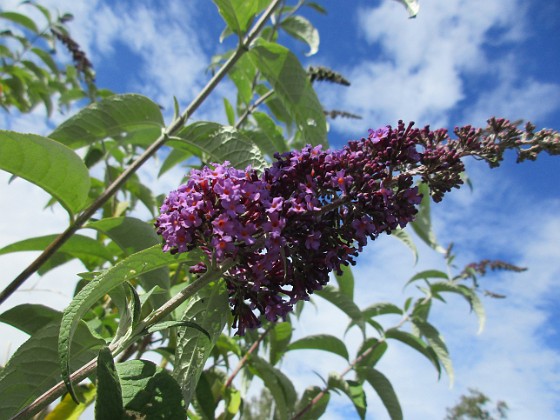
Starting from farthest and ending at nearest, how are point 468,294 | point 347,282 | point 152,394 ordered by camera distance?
point 468,294, point 347,282, point 152,394

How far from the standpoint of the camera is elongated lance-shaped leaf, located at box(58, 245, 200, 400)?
92 centimetres

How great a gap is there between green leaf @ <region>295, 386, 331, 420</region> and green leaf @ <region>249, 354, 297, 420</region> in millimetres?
280

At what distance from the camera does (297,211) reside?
124 cm

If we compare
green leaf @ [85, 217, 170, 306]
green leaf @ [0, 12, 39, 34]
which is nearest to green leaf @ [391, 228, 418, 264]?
green leaf @ [85, 217, 170, 306]

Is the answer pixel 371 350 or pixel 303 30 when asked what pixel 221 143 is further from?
pixel 371 350

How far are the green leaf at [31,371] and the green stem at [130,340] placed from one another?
11 centimetres

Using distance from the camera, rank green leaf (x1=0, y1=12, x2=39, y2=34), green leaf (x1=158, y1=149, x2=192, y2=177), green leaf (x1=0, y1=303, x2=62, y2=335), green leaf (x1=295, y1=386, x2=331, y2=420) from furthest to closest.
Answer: green leaf (x1=0, y1=12, x2=39, y2=34) → green leaf (x1=295, y1=386, x2=331, y2=420) → green leaf (x1=158, y1=149, x2=192, y2=177) → green leaf (x1=0, y1=303, x2=62, y2=335)

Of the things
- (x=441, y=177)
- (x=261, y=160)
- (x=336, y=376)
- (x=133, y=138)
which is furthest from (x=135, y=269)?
(x=336, y=376)

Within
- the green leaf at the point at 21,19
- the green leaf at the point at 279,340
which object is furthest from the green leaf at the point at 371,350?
Answer: the green leaf at the point at 21,19

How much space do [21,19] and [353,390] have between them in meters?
→ 4.36

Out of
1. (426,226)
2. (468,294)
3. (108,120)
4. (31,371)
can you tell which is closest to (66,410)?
(31,371)

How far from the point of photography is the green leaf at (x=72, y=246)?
181cm

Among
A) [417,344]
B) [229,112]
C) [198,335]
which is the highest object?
[229,112]

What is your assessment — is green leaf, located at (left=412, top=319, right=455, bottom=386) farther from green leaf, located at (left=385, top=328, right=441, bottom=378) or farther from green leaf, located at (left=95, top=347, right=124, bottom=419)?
green leaf, located at (left=95, top=347, right=124, bottom=419)
